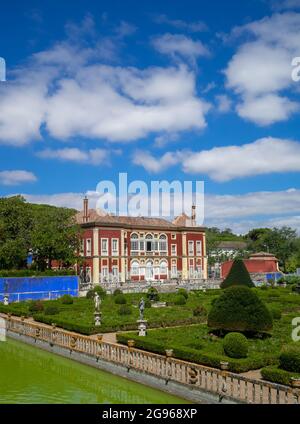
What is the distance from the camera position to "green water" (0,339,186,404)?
12.5m

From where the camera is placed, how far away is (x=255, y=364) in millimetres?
13711

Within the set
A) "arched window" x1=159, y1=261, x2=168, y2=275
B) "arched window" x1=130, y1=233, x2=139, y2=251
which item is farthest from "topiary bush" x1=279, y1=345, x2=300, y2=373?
"arched window" x1=159, y1=261, x2=168, y2=275

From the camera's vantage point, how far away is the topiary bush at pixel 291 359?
12.3 metres

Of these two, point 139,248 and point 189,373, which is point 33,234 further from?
point 189,373

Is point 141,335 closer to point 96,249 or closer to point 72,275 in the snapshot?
point 72,275

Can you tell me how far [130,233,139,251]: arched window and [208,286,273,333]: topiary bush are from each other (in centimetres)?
3722

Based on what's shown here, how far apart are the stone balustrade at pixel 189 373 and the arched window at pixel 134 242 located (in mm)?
35633

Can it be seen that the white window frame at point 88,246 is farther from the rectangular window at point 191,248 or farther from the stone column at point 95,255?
the rectangular window at point 191,248

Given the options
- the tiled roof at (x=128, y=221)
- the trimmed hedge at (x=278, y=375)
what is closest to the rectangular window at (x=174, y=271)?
the tiled roof at (x=128, y=221)

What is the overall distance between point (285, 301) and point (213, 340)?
15463 mm

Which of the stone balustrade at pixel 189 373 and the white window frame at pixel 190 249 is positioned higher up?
the white window frame at pixel 190 249

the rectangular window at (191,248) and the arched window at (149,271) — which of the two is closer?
the arched window at (149,271)
